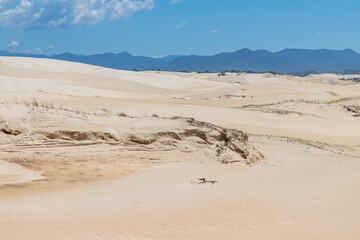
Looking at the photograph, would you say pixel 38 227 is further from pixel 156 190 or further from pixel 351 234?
pixel 351 234

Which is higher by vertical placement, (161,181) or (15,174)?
(15,174)

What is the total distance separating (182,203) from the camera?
8.16 metres

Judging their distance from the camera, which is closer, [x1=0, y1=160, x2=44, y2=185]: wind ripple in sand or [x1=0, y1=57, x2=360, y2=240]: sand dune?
[x1=0, y1=57, x2=360, y2=240]: sand dune

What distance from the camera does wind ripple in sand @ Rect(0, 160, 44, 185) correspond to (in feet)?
28.1

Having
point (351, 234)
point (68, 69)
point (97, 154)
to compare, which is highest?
point (68, 69)

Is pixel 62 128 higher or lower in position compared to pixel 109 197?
higher

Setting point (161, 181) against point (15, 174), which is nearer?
point (15, 174)

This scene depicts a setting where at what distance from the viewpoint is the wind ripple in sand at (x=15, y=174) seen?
8570mm

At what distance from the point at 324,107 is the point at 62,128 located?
22.2 meters

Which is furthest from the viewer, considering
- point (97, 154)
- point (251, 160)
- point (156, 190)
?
point (251, 160)

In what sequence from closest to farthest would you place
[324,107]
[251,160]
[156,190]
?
1. [156,190]
2. [251,160]
3. [324,107]

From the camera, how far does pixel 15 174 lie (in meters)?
8.89

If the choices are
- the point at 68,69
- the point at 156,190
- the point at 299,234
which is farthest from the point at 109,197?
the point at 68,69

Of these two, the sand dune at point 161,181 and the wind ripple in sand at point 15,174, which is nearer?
the sand dune at point 161,181
